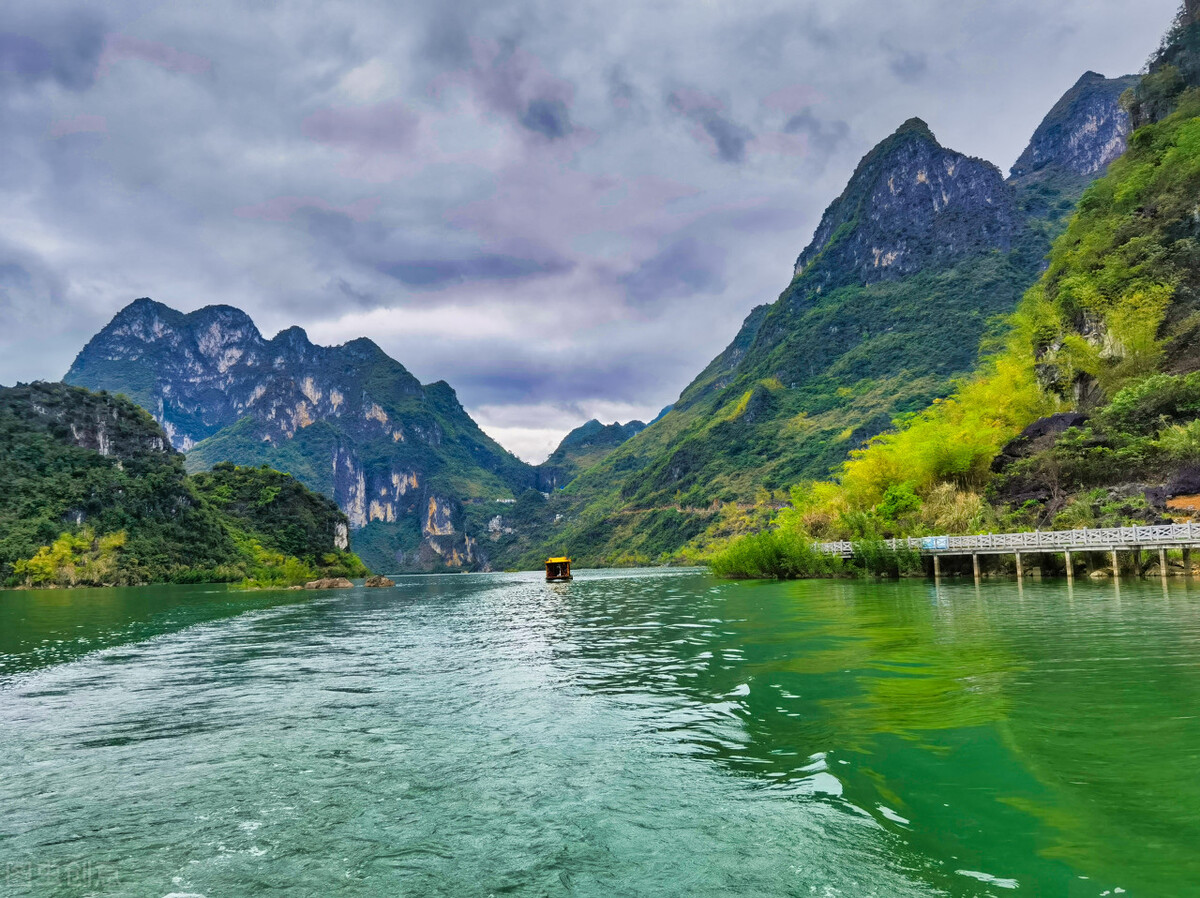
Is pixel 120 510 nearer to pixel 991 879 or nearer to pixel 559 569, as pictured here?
pixel 559 569

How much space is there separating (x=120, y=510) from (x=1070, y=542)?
522 ft

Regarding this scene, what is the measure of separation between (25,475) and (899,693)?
16710 centimetres

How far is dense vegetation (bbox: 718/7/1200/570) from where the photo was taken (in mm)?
43656

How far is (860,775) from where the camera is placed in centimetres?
890

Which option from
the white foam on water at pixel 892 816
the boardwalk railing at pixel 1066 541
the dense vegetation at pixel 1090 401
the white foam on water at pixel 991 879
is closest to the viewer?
the white foam on water at pixel 991 879

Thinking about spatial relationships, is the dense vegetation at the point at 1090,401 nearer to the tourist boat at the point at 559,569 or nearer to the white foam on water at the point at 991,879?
the tourist boat at the point at 559,569

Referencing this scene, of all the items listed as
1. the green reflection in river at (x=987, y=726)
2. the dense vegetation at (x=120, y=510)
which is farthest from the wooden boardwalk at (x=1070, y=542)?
the dense vegetation at (x=120, y=510)

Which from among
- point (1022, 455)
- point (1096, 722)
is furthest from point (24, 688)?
point (1022, 455)

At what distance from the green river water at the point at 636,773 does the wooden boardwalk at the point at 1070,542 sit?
18.6 metres

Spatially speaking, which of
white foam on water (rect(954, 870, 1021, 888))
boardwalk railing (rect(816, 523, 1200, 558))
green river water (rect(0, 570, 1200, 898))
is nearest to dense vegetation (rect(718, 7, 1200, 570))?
boardwalk railing (rect(816, 523, 1200, 558))

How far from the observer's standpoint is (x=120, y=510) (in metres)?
134

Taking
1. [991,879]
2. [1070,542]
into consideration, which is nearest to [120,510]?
[1070,542]

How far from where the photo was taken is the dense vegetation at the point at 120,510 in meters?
113

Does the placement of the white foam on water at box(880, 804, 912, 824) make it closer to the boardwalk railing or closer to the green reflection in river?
the green reflection in river
